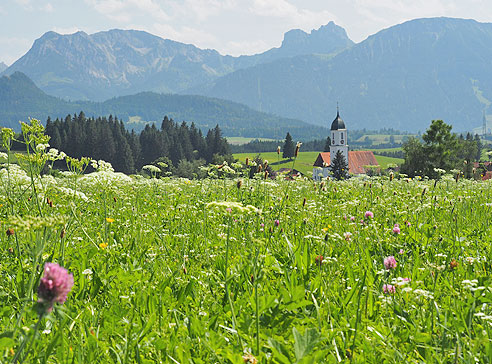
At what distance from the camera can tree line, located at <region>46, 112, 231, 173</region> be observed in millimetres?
128625

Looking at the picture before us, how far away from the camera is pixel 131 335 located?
2.88 m

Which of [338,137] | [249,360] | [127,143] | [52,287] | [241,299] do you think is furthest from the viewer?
[338,137]

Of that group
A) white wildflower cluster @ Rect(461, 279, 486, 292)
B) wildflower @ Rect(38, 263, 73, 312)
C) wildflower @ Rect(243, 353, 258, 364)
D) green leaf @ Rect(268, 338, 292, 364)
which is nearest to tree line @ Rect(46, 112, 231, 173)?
white wildflower cluster @ Rect(461, 279, 486, 292)

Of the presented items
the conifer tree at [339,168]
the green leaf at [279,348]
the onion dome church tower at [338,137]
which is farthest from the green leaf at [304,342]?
the onion dome church tower at [338,137]

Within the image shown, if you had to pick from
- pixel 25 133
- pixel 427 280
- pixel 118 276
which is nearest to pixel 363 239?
pixel 427 280

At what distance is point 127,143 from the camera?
131 metres

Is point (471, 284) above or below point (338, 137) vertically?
below

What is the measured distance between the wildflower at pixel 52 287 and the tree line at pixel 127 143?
400 ft

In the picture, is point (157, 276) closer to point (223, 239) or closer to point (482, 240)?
point (223, 239)

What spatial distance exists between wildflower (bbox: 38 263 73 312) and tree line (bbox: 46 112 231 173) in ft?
400

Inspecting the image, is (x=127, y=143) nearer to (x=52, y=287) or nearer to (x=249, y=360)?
(x=249, y=360)

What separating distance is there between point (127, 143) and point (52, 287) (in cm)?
13562

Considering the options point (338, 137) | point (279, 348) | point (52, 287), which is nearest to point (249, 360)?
point (279, 348)

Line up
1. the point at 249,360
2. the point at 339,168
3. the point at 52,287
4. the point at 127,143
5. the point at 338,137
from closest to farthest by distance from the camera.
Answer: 1. the point at 52,287
2. the point at 249,360
3. the point at 339,168
4. the point at 127,143
5. the point at 338,137
